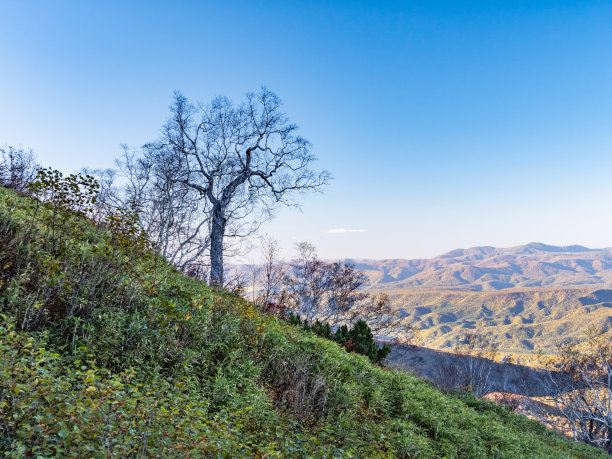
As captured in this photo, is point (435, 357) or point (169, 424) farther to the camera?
point (435, 357)

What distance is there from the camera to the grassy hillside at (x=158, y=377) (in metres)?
2.61

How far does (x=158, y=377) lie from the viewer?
411 cm

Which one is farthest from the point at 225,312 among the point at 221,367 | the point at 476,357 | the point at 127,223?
the point at 476,357

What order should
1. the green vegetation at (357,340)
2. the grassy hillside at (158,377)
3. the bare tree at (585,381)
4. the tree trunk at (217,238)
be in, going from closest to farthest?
1. the grassy hillside at (158,377)
2. the green vegetation at (357,340)
3. the tree trunk at (217,238)
4. the bare tree at (585,381)

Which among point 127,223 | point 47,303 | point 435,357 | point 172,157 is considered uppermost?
point 172,157

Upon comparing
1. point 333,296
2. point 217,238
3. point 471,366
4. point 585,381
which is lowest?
point 471,366

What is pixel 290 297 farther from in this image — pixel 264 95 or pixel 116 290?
pixel 116 290

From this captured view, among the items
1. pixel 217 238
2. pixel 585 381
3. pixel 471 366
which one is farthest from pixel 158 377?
pixel 471 366

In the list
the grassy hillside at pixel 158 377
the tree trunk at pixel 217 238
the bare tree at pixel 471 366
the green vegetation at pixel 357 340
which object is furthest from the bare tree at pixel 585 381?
the tree trunk at pixel 217 238

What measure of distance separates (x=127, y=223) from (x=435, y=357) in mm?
39643

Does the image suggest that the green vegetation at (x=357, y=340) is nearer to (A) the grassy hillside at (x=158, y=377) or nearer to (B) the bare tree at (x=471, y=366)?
(A) the grassy hillside at (x=158, y=377)

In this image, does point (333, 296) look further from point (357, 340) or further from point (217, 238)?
point (357, 340)

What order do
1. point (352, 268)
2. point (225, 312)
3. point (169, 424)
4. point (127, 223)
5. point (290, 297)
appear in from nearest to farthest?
point (169, 424) → point (127, 223) → point (225, 312) → point (290, 297) → point (352, 268)

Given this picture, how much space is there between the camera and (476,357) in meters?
34.4
